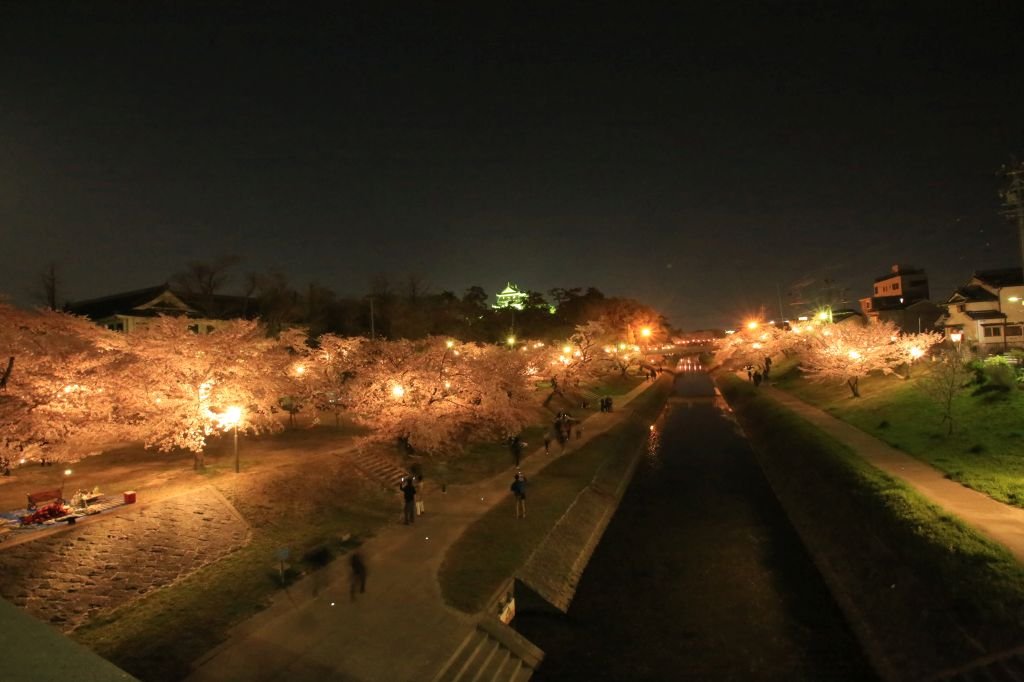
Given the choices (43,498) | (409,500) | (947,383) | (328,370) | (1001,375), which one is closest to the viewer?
(43,498)

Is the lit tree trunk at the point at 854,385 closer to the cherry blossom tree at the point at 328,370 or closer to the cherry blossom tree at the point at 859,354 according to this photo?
the cherry blossom tree at the point at 859,354

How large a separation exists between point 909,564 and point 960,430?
13.7 meters

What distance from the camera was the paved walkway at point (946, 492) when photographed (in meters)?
13.6

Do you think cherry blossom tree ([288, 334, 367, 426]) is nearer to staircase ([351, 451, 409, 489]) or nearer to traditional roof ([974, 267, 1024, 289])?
staircase ([351, 451, 409, 489])

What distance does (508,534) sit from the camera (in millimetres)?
16797

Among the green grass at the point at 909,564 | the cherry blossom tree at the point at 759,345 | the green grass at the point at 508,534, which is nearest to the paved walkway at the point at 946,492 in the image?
the green grass at the point at 909,564

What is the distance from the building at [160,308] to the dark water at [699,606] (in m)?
40.8

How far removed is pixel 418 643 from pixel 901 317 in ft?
222

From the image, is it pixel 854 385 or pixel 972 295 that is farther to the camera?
pixel 972 295

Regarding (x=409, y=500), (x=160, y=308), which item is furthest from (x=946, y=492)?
(x=160, y=308)

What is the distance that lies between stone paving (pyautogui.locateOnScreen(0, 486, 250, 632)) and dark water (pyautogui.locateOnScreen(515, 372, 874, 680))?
911 centimetres

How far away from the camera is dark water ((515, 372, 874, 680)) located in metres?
12.5

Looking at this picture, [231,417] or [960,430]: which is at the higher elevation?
[231,417]

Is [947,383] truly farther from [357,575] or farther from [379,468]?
[357,575]
